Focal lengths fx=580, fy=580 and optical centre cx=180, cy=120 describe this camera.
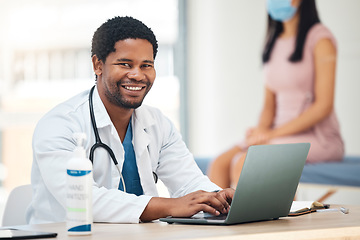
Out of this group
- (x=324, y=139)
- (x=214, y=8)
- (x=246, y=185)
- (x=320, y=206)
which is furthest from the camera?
(x=214, y=8)

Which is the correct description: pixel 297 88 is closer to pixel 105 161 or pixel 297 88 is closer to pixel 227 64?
pixel 227 64

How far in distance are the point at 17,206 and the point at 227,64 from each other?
316cm

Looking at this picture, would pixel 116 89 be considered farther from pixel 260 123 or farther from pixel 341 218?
pixel 260 123

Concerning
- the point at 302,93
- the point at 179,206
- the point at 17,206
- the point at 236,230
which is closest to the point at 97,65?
the point at 17,206

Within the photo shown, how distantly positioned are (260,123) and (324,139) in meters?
0.56

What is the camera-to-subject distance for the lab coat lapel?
192 cm

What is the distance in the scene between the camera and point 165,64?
529 centimetres

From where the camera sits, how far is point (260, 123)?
453 cm

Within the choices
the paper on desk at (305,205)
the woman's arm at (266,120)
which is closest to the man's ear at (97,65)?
the paper on desk at (305,205)

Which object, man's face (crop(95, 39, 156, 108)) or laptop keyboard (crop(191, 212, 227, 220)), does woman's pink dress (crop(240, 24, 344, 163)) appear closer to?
man's face (crop(95, 39, 156, 108))

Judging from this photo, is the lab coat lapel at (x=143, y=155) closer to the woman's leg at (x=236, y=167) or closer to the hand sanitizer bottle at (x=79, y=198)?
the hand sanitizer bottle at (x=79, y=198)

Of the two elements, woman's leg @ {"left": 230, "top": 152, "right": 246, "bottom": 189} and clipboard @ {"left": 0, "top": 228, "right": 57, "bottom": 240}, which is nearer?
clipboard @ {"left": 0, "top": 228, "right": 57, "bottom": 240}

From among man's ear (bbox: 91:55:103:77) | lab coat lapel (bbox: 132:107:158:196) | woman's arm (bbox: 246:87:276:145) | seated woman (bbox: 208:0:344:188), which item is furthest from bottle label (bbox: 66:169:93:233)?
woman's arm (bbox: 246:87:276:145)

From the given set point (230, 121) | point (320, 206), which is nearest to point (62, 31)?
point (230, 121)
